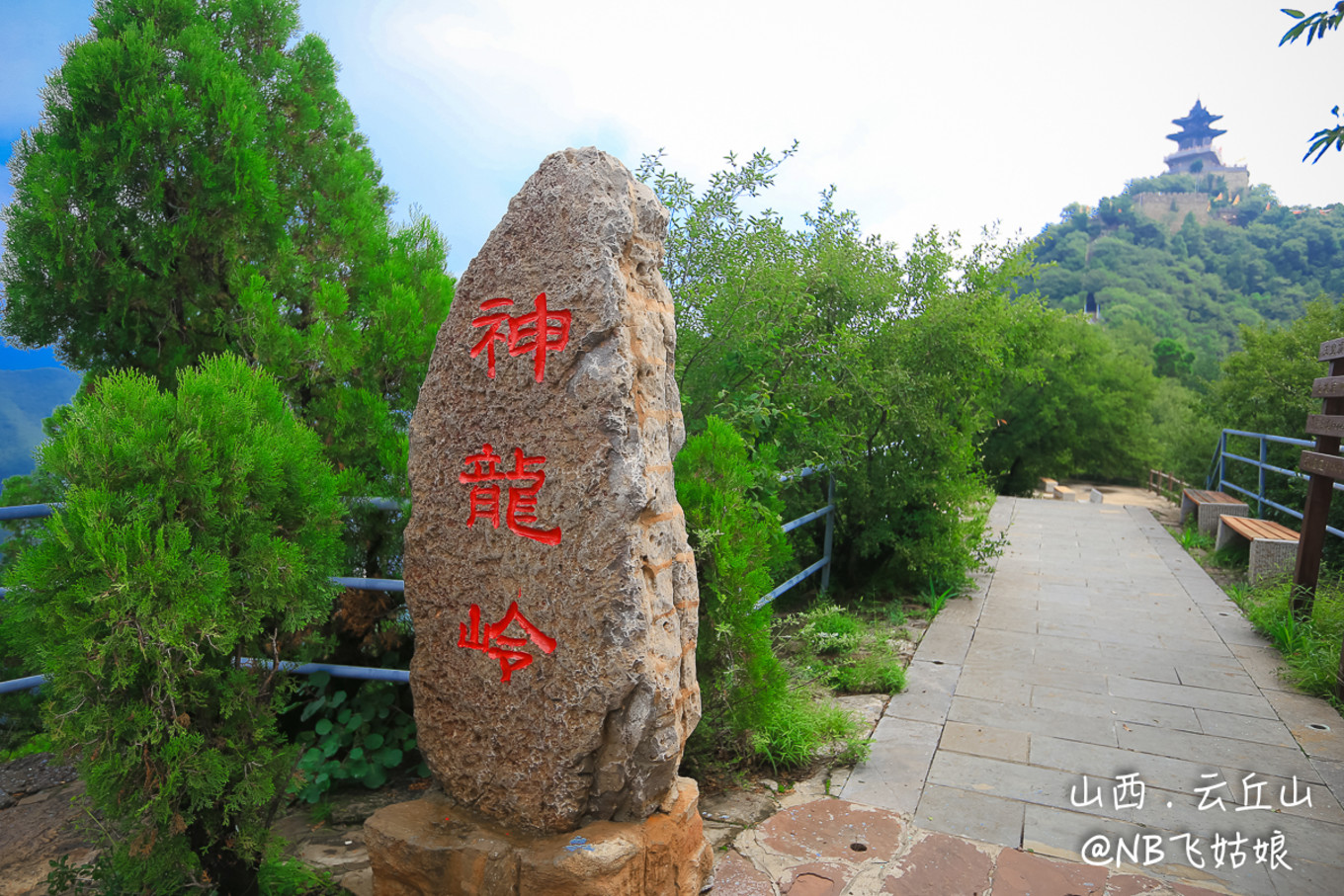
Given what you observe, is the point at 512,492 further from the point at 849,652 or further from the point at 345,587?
the point at 849,652

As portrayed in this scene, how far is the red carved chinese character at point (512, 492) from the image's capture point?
222 cm

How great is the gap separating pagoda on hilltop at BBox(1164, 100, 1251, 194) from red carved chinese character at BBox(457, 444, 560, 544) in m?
81.2

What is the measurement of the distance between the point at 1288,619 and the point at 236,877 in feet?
17.5

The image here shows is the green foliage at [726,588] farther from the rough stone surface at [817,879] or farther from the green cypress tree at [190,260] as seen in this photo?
the green cypress tree at [190,260]

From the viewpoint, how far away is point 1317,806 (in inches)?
111

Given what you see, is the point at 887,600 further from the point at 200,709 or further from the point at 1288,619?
the point at 200,709

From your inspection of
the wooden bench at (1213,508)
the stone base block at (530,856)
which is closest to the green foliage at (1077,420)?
the wooden bench at (1213,508)

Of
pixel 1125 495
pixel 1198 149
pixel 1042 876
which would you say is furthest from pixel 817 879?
pixel 1198 149

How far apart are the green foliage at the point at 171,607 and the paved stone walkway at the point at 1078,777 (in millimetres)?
1470

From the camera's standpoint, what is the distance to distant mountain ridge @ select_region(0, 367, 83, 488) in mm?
4043

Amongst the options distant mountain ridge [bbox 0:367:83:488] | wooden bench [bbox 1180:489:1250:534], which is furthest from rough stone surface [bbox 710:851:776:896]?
wooden bench [bbox 1180:489:1250:534]

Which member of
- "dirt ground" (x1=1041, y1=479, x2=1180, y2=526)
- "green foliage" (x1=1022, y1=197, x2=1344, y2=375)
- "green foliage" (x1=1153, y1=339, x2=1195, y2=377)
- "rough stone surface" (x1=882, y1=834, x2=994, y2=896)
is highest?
"green foliage" (x1=1022, y1=197, x2=1344, y2=375)

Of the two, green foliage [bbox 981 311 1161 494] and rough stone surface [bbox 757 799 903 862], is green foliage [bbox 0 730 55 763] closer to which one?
rough stone surface [bbox 757 799 903 862]

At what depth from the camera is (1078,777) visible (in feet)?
9.85
